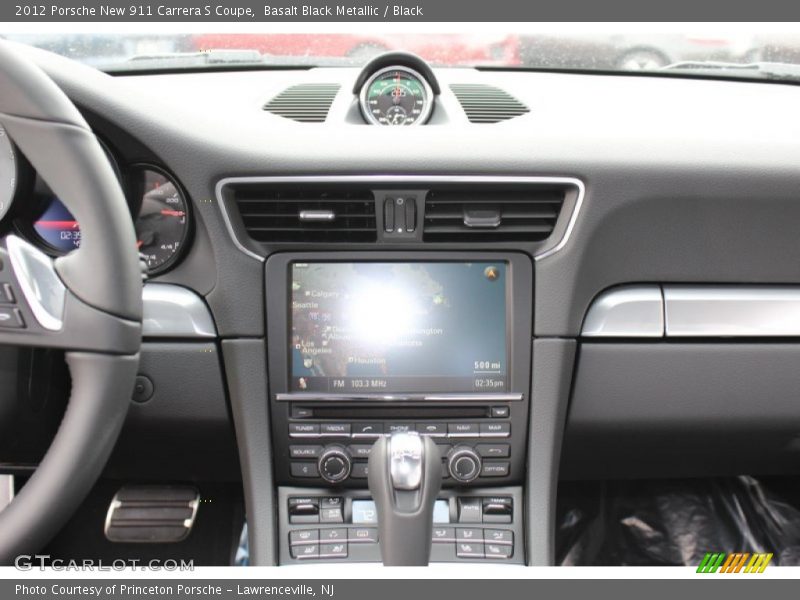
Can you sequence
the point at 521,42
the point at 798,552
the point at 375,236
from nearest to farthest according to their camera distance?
1. the point at 375,236
2. the point at 521,42
3. the point at 798,552

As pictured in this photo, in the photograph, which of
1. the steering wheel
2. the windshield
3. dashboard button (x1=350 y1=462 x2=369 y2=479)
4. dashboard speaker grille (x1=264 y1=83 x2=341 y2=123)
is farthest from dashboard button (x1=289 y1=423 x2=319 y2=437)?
the windshield

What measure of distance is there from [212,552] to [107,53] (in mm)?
1432

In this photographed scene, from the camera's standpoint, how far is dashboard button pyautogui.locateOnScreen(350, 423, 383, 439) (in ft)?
6.41

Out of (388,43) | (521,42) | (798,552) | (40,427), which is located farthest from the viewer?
(798,552)

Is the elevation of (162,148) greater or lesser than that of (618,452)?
greater

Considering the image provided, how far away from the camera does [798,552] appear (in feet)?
8.15

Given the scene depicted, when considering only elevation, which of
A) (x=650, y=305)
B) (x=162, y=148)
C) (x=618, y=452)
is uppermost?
(x=162, y=148)

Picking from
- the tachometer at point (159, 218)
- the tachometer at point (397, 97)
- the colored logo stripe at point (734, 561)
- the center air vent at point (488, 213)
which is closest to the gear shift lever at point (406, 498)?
the center air vent at point (488, 213)

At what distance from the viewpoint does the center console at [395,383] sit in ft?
6.27

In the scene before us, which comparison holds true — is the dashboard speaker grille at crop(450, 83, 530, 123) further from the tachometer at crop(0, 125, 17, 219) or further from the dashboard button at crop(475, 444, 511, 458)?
the tachometer at crop(0, 125, 17, 219)

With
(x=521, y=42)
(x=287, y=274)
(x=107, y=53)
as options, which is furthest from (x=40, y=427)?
(x=521, y=42)

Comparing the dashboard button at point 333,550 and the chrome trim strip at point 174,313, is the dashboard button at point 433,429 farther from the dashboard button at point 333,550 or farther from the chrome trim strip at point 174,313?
the chrome trim strip at point 174,313

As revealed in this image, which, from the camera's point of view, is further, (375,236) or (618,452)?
(618,452)

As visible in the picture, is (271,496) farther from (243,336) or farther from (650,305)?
(650,305)
